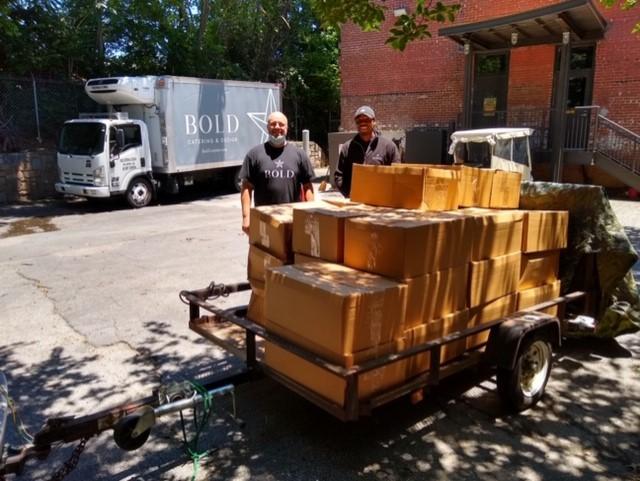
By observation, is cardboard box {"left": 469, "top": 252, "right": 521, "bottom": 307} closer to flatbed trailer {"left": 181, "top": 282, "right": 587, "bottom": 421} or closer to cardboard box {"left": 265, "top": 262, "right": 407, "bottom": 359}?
flatbed trailer {"left": 181, "top": 282, "right": 587, "bottom": 421}

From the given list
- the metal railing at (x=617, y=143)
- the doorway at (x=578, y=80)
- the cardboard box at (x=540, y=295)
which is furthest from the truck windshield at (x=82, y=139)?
the metal railing at (x=617, y=143)

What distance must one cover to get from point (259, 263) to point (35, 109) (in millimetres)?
16431

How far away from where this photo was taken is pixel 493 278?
3.85 metres

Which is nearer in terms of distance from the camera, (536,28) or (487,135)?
(487,135)

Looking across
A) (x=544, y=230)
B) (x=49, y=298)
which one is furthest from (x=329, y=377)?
(x=49, y=298)

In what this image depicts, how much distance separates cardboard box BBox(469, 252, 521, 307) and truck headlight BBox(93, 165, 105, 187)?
39.6 ft

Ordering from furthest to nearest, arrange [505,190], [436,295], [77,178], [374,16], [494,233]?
[77,178]
[374,16]
[505,190]
[494,233]
[436,295]

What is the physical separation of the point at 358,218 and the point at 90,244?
25.4ft

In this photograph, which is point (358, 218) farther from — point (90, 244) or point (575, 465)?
point (90, 244)

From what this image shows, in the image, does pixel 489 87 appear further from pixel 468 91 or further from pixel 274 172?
pixel 274 172

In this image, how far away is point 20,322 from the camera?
229 inches

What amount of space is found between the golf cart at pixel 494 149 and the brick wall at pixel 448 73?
15.4 feet

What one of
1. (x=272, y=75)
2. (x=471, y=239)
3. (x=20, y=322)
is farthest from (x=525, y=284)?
(x=272, y=75)

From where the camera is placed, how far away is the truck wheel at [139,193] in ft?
47.7
